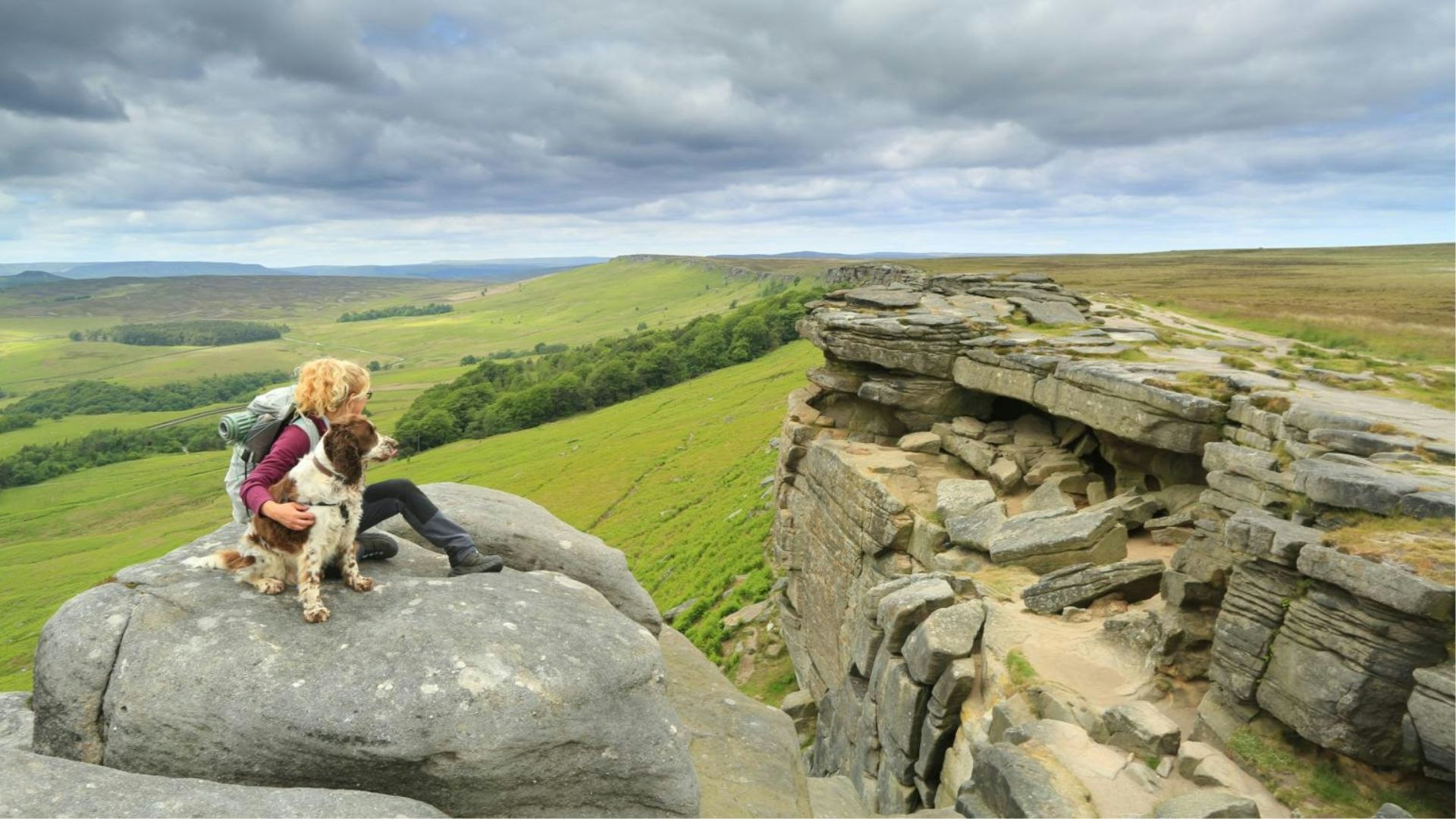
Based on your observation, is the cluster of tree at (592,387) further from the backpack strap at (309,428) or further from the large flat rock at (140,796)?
the large flat rock at (140,796)

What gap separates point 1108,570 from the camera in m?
19.9

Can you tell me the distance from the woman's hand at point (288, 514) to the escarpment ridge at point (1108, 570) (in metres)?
12.5

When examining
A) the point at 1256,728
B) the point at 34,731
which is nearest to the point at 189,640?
the point at 34,731

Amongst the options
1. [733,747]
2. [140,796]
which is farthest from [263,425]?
[733,747]

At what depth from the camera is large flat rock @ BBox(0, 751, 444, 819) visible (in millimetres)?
7387

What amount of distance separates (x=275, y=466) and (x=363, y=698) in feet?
10.9

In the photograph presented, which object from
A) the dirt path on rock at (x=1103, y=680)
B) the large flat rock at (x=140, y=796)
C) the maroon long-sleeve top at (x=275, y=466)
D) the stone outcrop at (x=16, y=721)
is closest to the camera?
the large flat rock at (x=140, y=796)

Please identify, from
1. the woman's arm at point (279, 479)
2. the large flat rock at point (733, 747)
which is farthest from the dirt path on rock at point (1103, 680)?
the woman's arm at point (279, 479)

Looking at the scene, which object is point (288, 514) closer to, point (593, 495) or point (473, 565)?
point (473, 565)

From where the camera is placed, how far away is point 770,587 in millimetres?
40969

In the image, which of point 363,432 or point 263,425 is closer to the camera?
point 363,432

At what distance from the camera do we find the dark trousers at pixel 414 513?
11.8 m

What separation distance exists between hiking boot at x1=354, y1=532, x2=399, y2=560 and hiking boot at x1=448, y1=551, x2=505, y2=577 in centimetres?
100

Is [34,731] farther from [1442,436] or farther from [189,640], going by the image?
[1442,436]
